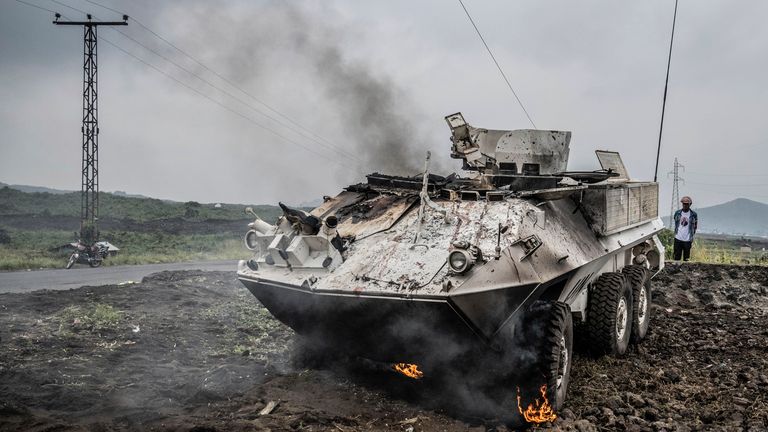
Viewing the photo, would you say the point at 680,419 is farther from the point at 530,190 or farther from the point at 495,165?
the point at 495,165

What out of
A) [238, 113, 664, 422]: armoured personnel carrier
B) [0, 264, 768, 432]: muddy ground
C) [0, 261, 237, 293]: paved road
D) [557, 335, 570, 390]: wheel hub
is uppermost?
[238, 113, 664, 422]: armoured personnel carrier

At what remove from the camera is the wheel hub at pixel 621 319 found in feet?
25.6

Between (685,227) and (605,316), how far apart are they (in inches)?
288

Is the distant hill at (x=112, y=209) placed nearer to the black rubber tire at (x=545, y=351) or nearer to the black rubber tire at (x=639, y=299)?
the black rubber tire at (x=639, y=299)

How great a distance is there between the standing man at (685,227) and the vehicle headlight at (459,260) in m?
9.21

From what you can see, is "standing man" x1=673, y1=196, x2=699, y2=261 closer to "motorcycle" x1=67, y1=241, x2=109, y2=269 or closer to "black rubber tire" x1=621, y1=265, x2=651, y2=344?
"black rubber tire" x1=621, y1=265, x2=651, y2=344

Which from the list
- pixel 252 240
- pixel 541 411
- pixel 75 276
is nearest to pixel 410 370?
pixel 541 411

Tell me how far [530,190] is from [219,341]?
3.79 metres

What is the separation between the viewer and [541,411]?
18.3 ft

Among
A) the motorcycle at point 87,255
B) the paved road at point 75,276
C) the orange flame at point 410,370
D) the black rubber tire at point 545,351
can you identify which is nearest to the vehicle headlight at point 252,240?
the orange flame at point 410,370

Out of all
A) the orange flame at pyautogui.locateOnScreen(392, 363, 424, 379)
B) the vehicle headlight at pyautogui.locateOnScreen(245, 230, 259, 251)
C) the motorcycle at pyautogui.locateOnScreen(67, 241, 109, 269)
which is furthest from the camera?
the motorcycle at pyautogui.locateOnScreen(67, 241, 109, 269)

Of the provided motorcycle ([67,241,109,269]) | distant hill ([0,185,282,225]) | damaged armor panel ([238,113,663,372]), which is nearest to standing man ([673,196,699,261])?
damaged armor panel ([238,113,663,372])

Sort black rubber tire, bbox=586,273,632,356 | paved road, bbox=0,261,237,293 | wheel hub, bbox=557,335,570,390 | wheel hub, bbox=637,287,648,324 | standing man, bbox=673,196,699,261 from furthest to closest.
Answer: standing man, bbox=673,196,699,261 < paved road, bbox=0,261,237,293 < wheel hub, bbox=637,287,648,324 < black rubber tire, bbox=586,273,632,356 < wheel hub, bbox=557,335,570,390

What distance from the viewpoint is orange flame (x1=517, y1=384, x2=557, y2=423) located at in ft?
18.3
